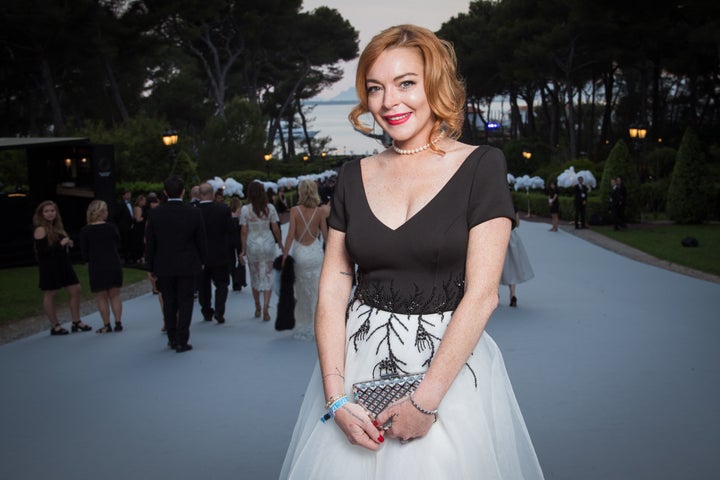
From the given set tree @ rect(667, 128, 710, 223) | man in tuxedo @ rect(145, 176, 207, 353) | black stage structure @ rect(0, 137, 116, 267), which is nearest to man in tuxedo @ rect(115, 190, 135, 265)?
black stage structure @ rect(0, 137, 116, 267)

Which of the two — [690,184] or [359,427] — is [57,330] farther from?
[690,184]

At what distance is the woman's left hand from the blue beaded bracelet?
13cm

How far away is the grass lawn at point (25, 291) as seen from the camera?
10.9m

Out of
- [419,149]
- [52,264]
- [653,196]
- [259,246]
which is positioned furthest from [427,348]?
[653,196]

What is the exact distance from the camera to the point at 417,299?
225 centimetres

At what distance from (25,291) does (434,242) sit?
1244 centimetres

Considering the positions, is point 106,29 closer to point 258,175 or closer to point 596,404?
point 258,175

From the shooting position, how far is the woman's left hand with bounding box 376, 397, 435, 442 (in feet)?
6.71

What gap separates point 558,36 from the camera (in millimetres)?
40656

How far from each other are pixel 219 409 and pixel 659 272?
1017cm

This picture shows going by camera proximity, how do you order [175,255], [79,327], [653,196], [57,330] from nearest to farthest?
[175,255] < [57,330] < [79,327] < [653,196]

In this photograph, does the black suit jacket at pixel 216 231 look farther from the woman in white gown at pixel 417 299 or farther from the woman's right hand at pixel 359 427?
the woman's right hand at pixel 359 427

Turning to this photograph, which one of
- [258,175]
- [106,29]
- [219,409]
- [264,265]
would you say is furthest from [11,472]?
[258,175]

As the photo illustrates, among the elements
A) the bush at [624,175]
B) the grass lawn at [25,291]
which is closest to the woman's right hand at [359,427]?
the grass lawn at [25,291]
